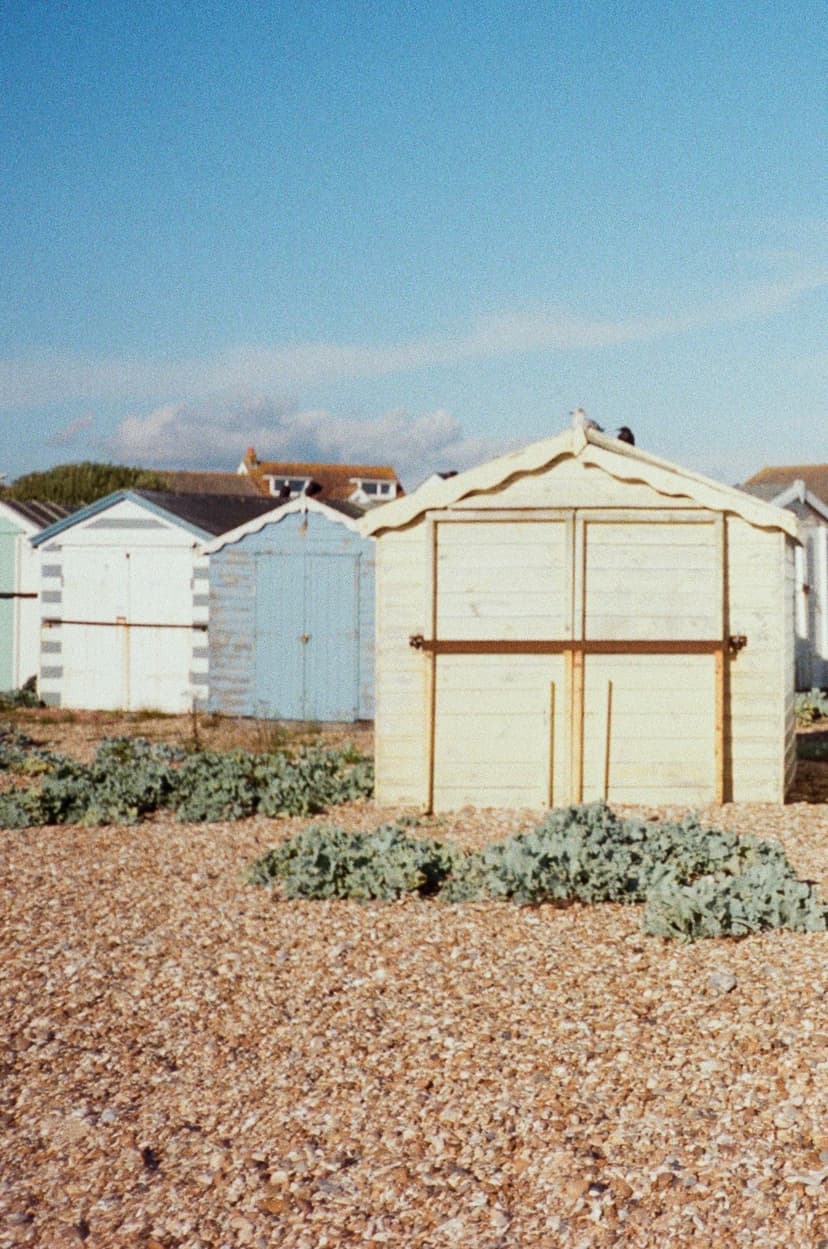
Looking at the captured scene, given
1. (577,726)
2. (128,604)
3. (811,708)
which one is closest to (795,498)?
(811,708)

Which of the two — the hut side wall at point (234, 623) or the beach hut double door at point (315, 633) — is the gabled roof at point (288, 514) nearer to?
the hut side wall at point (234, 623)

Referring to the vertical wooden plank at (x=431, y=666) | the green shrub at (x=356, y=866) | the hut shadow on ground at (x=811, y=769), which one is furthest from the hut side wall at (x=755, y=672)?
the green shrub at (x=356, y=866)

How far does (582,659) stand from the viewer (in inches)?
460

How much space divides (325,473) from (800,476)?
143ft

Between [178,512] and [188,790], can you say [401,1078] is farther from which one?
[178,512]

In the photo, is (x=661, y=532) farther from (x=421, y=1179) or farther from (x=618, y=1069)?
(x=421, y=1179)

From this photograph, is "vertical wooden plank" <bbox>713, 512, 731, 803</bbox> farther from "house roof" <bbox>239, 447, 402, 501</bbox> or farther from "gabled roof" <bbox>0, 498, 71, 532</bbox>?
"house roof" <bbox>239, 447, 402, 501</bbox>

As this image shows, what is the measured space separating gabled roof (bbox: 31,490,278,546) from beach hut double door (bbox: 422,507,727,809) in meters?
9.06

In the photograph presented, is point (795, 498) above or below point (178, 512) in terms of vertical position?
above

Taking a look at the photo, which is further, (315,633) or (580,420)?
(315,633)

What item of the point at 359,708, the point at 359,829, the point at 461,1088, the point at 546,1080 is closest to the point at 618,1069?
the point at 546,1080

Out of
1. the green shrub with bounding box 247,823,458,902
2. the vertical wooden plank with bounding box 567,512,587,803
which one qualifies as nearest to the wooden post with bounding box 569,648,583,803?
the vertical wooden plank with bounding box 567,512,587,803

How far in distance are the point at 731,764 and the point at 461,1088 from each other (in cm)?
692

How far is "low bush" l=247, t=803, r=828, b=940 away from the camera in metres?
7.32
